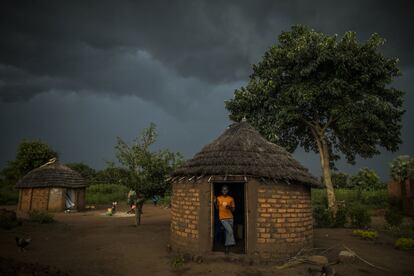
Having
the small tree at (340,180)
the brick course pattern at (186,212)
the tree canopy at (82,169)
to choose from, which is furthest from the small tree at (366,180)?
the tree canopy at (82,169)

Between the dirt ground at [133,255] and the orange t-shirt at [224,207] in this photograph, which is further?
the orange t-shirt at [224,207]

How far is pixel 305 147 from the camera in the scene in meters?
22.8

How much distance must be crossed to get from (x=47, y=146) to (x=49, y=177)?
54.3 feet

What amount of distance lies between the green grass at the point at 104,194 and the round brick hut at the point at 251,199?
2563 cm

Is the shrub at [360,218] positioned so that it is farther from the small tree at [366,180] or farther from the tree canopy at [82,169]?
the tree canopy at [82,169]

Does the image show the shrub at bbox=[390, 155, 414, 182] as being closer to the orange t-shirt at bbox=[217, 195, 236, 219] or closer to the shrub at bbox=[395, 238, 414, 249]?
the shrub at bbox=[395, 238, 414, 249]

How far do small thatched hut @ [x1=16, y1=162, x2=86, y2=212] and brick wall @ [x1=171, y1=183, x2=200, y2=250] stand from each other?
17797 millimetres

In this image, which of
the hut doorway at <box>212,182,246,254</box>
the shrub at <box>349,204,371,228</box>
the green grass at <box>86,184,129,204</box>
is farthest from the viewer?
the green grass at <box>86,184,129,204</box>

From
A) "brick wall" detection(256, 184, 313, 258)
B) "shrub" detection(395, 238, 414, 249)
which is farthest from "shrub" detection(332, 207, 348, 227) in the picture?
"brick wall" detection(256, 184, 313, 258)

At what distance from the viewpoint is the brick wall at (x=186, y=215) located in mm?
8773

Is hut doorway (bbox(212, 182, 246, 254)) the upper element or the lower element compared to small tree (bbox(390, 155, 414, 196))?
lower

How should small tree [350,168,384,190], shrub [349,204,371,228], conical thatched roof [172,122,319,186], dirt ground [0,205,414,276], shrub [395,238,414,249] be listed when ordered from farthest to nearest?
1. small tree [350,168,384,190]
2. shrub [349,204,371,228]
3. shrub [395,238,414,249]
4. conical thatched roof [172,122,319,186]
5. dirt ground [0,205,414,276]

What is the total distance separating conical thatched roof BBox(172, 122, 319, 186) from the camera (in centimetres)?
852

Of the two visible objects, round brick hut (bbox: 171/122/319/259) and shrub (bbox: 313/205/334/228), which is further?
shrub (bbox: 313/205/334/228)
